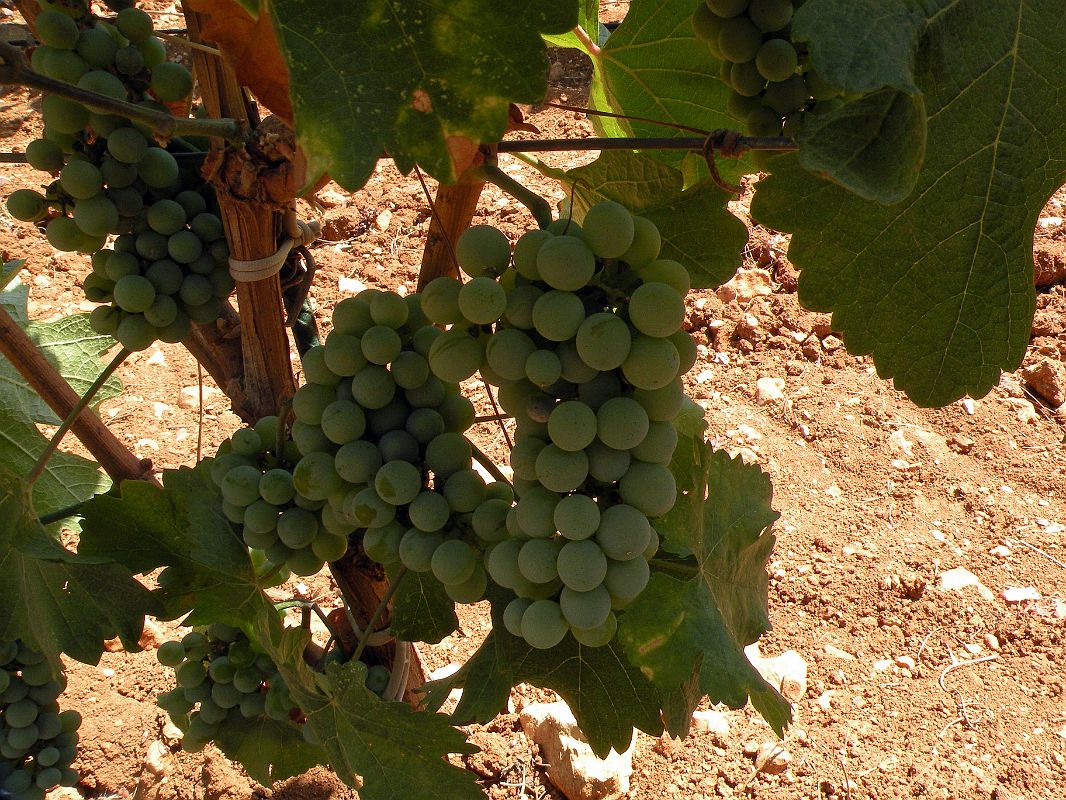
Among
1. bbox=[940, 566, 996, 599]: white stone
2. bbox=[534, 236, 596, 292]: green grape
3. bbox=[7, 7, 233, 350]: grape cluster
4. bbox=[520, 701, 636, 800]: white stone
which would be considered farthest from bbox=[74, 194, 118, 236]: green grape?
bbox=[940, 566, 996, 599]: white stone

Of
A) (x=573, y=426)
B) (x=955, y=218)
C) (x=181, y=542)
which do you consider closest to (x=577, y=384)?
(x=573, y=426)

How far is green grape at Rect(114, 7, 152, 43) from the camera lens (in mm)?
940

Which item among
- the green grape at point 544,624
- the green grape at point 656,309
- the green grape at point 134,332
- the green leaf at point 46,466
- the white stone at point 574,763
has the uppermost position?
the green grape at point 656,309

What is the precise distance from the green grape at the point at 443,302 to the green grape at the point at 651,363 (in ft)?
0.53

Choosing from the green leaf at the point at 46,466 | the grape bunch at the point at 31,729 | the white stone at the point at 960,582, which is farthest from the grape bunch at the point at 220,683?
the white stone at the point at 960,582

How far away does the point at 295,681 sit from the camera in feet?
3.30

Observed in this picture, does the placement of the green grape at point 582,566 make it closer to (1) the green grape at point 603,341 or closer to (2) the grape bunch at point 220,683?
(1) the green grape at point 603,341

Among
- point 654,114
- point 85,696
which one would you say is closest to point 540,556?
point 654,114

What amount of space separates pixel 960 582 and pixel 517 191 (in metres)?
1.81

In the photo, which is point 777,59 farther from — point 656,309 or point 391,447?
point 391,447

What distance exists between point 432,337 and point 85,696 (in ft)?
5.20

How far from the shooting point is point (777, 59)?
78 cm

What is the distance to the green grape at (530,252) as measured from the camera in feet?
2.35

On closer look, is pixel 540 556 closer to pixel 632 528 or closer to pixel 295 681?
pixel 632 528
